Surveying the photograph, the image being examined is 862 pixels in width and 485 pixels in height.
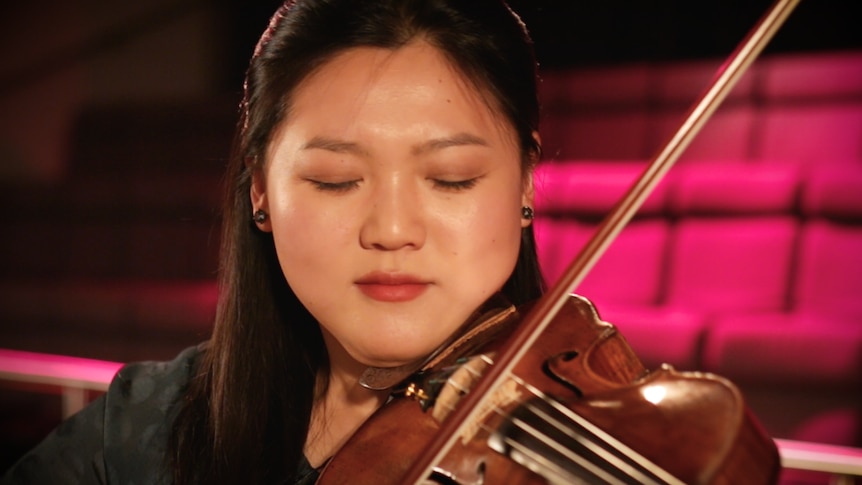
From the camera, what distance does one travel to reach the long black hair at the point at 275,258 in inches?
25.2

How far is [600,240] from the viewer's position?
1.74 ft

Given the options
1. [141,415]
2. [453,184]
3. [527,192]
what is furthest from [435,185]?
[141,415]

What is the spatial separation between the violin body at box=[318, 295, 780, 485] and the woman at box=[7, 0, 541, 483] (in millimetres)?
67

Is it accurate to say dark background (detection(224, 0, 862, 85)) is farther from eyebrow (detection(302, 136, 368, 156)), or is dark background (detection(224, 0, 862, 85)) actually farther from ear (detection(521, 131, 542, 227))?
eyebrow (detection(302, 136, 368, 156))

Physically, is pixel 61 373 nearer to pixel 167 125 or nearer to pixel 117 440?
pixel 117 440

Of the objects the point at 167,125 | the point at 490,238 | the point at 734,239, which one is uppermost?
the point at 490,238

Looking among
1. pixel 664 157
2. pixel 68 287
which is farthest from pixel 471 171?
pixel 68 287

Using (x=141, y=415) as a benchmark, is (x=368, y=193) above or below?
above

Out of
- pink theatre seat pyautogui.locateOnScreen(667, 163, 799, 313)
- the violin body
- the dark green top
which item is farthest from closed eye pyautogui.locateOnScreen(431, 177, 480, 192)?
pink theatre seat pyautogui.locateOnScreen(667, 163, 799, 313)

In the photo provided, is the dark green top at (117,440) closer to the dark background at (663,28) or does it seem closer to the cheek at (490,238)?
the cheek at (490,238)

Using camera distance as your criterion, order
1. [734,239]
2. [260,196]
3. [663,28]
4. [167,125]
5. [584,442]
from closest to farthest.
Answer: [584,442]
[260,196]
[734,239]
[663,28]
[167,125]

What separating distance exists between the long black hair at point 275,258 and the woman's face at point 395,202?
1.0 inches

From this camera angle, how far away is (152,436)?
0.77 metres

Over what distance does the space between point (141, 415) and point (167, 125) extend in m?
1.75
